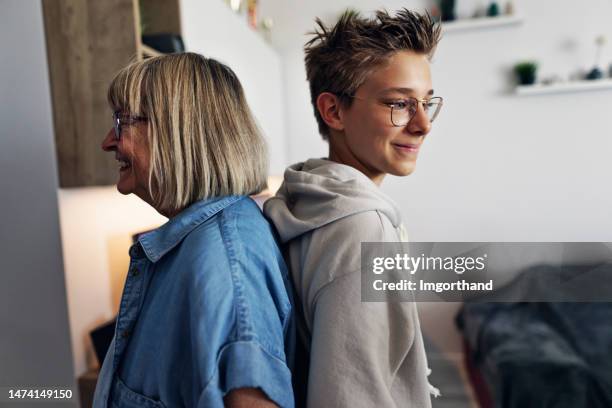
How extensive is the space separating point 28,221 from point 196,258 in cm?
77

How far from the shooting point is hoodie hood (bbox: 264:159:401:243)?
495 millimetres

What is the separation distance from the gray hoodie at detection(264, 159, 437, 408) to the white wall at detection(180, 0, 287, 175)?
1.68 ft

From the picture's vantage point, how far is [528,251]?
68cm

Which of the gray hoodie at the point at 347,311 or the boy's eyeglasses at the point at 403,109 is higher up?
the boy's eyeglasses at the point at 403,109

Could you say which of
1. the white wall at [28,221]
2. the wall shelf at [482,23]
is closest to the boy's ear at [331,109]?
the white wall at [28,221]

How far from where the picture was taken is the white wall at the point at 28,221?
3.04ft

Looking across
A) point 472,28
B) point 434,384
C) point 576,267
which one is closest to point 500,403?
point 434,384

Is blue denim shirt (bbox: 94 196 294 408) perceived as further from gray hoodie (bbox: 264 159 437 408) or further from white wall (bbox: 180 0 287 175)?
white wall (bbox: 180 0 287 175)

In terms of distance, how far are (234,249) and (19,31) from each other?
3.00 ft

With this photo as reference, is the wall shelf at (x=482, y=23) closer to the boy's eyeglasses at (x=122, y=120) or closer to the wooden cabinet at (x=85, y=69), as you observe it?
the wooden cabinet at (x=85, y=69)

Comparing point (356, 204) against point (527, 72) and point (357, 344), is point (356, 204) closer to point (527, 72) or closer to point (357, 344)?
point (357, 344)

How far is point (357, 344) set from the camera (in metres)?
0.45

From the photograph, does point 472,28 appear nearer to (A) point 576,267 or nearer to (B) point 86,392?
(A) point 576,267

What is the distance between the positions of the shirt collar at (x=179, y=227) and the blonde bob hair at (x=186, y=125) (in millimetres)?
22
